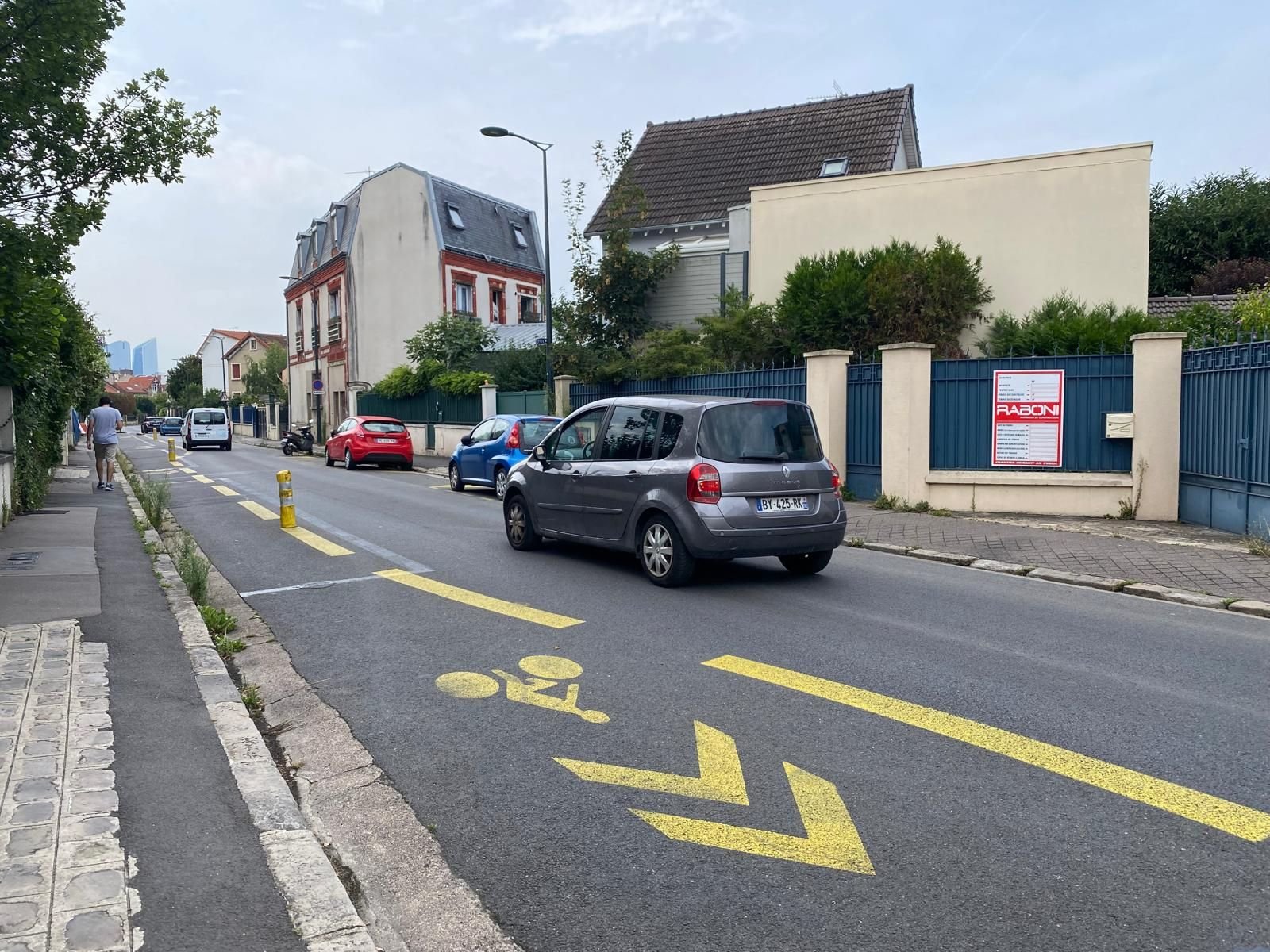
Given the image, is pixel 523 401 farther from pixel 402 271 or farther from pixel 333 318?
pixel 333 318

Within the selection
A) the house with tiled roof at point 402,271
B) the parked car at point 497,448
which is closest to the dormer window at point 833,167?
the parked car at point 497,448

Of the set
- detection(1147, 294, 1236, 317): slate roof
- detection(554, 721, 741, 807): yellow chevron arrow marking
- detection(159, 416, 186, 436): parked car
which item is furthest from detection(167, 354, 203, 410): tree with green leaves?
detection(554, 721, 741, 807): yellow chevron arrow marking

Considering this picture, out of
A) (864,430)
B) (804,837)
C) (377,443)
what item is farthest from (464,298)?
(804,837)

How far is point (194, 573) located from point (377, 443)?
725 inches

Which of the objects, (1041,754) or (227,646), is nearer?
(1041,754)

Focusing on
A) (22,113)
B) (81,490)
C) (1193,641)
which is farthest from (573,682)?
(81,490)

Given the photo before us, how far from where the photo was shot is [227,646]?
22.2 feet

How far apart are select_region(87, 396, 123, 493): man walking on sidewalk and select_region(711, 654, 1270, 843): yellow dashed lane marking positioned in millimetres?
16528

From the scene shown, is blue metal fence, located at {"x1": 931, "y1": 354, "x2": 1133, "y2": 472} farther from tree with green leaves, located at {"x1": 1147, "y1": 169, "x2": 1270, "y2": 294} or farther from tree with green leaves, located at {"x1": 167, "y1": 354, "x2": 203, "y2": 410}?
tree with green leaves, located at {"x1": 167, "y1": 354, "x2": 203, "y2": 410}

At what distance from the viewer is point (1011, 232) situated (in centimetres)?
2070

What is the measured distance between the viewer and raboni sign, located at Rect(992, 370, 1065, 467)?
13695 millimetres

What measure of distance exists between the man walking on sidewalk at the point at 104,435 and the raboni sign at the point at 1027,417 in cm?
1528

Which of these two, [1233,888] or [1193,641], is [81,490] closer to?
[1193,641]

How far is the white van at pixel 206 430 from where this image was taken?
41844 millimetres
